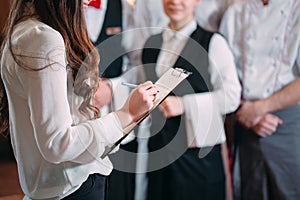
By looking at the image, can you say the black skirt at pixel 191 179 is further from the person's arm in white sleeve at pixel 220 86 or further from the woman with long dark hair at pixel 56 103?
the woman with long dark hair at pixel 56 103

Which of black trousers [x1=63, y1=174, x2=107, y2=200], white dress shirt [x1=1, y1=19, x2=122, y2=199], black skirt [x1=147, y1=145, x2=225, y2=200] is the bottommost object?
black skirt [x1=147, y1=145, x2=225, y2=200]

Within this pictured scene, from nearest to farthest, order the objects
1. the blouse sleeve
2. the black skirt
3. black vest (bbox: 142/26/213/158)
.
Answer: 1. the blouse sleeve
2. black vest (bbox: 142/26/213/158)
3. the black skirt

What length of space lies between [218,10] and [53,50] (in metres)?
0.78

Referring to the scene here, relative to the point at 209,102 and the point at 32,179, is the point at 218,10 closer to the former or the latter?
the point at 209,102

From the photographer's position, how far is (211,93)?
1226 mm

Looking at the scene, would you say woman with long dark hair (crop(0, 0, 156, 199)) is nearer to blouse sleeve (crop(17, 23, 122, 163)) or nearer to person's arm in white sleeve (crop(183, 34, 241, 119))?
blouse sleeve (crop(17, 23, 122, 163))

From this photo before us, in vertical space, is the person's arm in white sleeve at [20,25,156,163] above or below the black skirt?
above

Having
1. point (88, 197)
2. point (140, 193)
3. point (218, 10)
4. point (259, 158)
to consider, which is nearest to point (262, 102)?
point (259, 158)

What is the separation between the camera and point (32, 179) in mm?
719

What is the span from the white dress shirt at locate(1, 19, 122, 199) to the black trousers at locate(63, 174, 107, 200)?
0.04 feet

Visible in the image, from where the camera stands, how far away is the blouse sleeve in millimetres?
636

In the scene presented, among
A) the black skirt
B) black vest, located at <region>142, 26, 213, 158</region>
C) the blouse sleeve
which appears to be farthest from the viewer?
the black skirt

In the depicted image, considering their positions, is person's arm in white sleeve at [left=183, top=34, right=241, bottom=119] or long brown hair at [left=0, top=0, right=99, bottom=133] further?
person's arm in white sleeve at [left=183, top=34, right=241, bottom=119]

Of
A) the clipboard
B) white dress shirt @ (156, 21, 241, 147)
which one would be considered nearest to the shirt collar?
white dress shirt @ (156, 21, 241, 147)
